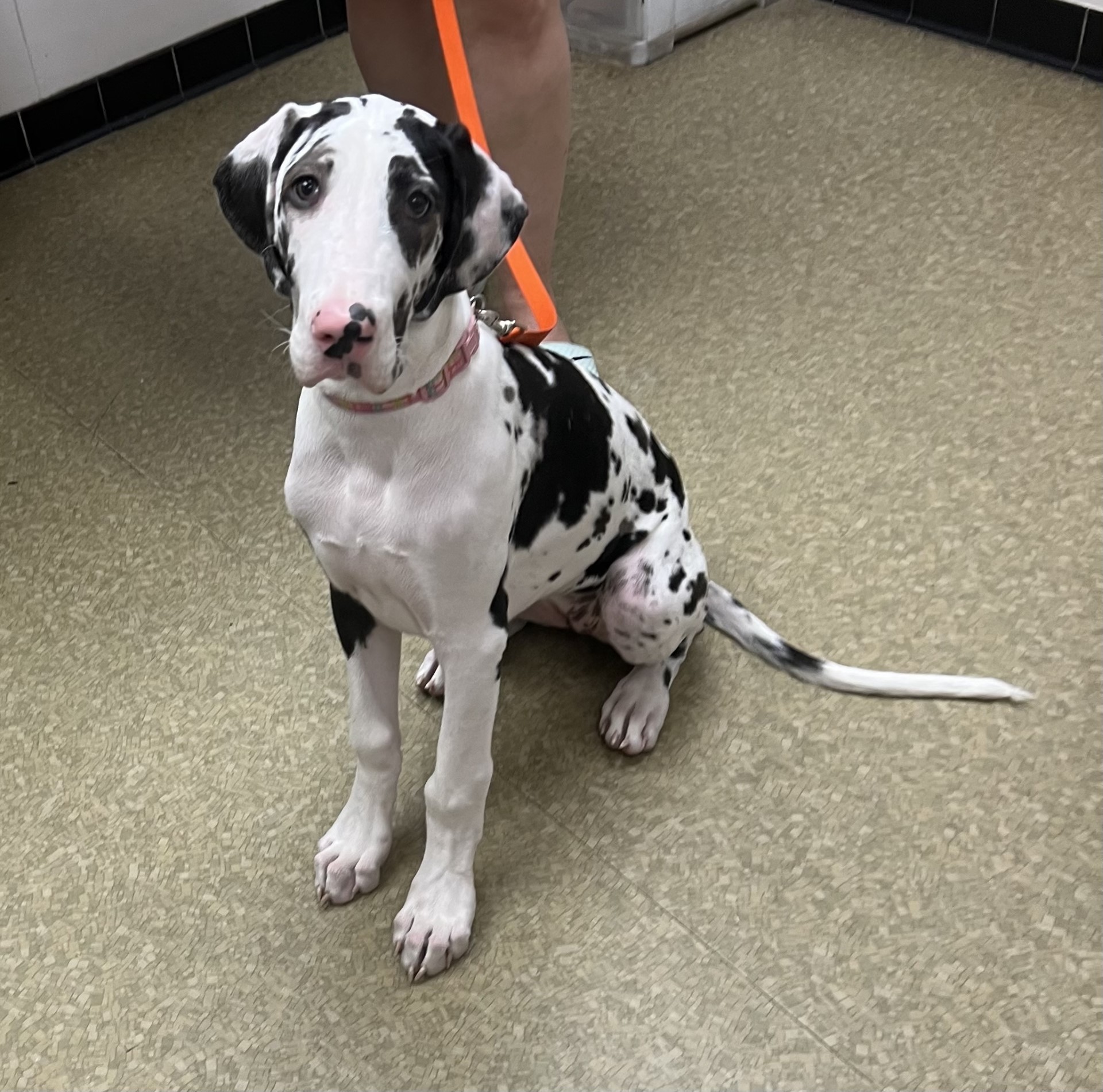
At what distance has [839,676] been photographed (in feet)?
6.54

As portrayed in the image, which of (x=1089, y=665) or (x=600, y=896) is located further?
(x=1089, y=665)

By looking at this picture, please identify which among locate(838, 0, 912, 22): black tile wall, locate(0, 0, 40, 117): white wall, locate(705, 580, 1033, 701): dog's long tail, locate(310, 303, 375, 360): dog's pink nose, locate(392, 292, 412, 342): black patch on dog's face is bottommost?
locate(705, 580, 1033, 701): dog's long tail

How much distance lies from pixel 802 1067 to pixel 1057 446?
1394mm

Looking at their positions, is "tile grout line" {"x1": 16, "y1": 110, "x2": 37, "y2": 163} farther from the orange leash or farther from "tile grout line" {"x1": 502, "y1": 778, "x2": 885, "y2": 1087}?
"tile grout line" {"x1": 502, "y1": 778, "x2": 885, "y2": 1087}

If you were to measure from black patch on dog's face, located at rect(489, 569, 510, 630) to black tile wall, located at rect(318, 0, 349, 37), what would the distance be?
282cm

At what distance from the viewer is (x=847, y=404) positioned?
258 centimetres

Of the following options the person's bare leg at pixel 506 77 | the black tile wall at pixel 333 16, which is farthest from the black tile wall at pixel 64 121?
the person's bare leg at pixel 506 77

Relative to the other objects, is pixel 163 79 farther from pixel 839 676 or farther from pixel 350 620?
pixel 839 676

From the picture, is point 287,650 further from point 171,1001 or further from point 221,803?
point 171,1001

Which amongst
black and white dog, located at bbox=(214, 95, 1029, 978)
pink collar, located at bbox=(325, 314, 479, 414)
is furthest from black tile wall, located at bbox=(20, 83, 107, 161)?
pink collar, located at bbox=(325, 314, 479, 414)

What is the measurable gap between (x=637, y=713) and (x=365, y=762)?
1.46 feet

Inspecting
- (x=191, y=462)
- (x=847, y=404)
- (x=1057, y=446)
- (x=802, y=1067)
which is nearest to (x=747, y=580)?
(x=847, y=404)

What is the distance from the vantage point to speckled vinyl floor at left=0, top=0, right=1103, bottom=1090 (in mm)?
1617

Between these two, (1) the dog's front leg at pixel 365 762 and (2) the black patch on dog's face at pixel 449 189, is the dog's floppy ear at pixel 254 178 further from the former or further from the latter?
(1) the dog's front leg at pixel 365 762
